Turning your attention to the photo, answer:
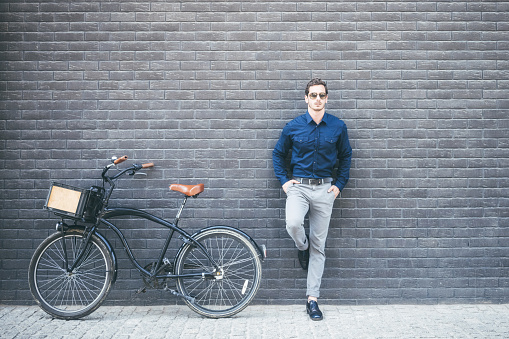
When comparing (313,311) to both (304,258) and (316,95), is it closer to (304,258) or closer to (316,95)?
(304,258)

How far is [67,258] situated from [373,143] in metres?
3.46

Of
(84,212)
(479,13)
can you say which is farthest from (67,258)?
(479,13)

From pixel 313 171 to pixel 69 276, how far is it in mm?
2660

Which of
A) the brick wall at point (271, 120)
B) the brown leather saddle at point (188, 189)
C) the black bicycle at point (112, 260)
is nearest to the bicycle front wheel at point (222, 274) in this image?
the black bicycle at point (112, 260)

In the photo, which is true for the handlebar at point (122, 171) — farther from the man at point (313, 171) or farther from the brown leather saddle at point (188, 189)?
the man at point (313, 171)

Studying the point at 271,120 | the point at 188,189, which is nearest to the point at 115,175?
the point at 188,189

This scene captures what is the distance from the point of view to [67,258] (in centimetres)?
455

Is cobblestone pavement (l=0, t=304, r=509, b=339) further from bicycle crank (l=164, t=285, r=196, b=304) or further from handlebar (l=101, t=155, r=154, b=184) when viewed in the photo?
handlebar (l=101, t=155, r=154, b=184)

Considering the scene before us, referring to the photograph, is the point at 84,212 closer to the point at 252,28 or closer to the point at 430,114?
the point at 252,28

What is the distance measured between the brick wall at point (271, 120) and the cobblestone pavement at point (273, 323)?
0.67 feet

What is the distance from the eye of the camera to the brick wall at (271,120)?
489 centimetres

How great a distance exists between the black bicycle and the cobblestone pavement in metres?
0.18

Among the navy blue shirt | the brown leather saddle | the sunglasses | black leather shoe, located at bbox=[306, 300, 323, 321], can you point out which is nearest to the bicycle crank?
the brown leather saddle

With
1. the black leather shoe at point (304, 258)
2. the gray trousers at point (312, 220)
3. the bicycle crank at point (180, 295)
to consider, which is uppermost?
the gray trousers at point (312, 220)
